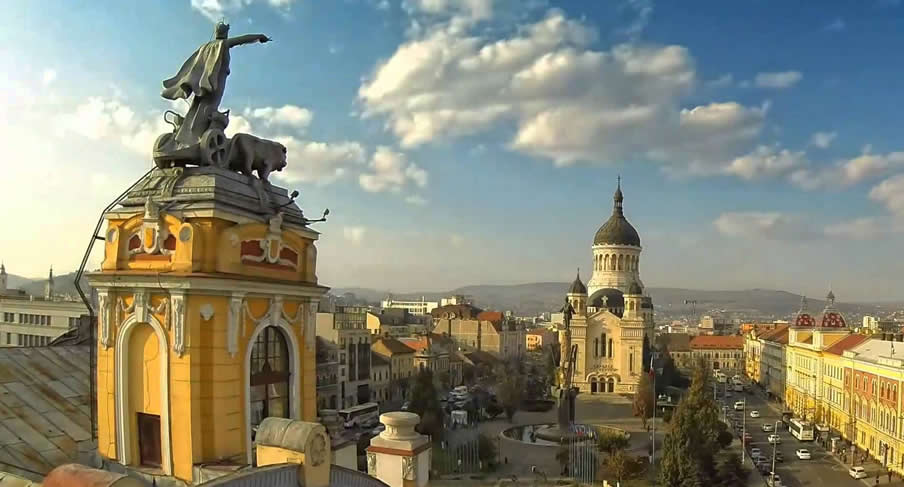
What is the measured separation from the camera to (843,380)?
54219 mm

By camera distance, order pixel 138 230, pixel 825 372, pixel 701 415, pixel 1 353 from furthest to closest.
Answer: pixel 825 372
pixel 701 415
pixel 1 353
pixel 138 230

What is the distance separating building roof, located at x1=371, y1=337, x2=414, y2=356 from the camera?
6953cm

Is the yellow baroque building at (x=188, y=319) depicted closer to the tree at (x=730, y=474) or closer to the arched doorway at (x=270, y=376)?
the arched doorway at (x=270, y=376)

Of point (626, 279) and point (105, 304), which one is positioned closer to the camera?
point (105, 304)

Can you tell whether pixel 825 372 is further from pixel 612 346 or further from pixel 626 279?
pixel 626 279

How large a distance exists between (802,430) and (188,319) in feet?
189

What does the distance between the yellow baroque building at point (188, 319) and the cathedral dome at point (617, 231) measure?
277 ft

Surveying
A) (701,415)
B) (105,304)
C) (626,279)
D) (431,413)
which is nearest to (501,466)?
(431,413)

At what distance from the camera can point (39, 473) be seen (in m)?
8.12

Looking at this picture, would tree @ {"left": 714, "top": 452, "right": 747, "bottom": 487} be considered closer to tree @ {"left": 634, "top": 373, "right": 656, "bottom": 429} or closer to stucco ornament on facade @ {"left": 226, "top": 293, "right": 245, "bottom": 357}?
tree @ {"left": 634, "top": 373, "right": 656, "bottom": 429}

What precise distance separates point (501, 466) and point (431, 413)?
5.31 metres

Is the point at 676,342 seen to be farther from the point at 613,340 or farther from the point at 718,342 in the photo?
the point at 613,340

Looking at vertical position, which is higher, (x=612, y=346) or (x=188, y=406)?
(x=188, y=406)

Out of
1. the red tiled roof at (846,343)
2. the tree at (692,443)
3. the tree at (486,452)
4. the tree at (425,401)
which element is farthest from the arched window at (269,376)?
the red tiled roof at (846,343)
